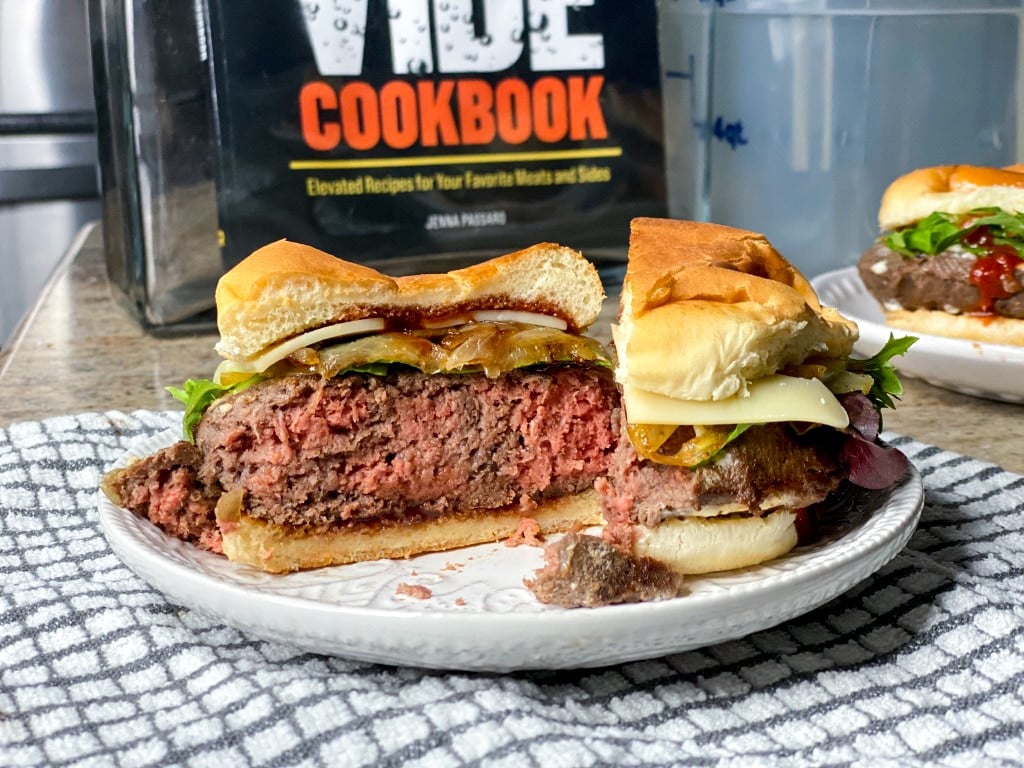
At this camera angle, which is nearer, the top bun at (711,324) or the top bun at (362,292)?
the top bun at (711,324)

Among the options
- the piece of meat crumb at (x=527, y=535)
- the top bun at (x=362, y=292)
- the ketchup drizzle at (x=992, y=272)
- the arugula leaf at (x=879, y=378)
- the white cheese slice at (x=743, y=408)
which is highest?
the top bun at (x=362, y=292)

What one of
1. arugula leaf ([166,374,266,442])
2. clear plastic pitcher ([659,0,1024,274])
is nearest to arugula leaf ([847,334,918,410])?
arugula leaf ([166,374,266,442])

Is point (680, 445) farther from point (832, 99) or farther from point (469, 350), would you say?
point (832, 99)

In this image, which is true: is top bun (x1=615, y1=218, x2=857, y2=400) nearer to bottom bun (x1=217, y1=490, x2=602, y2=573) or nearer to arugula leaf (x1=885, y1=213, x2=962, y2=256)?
bottom bun (x1=217, y1=490, x2=602, y2=573)

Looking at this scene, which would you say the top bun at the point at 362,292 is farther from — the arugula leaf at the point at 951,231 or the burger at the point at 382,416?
the arugula leaf at the point at 951,231

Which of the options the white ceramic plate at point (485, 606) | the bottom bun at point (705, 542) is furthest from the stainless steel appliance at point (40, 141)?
the bottom bun at point (705, 542)

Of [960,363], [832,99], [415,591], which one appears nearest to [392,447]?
[415,591]
